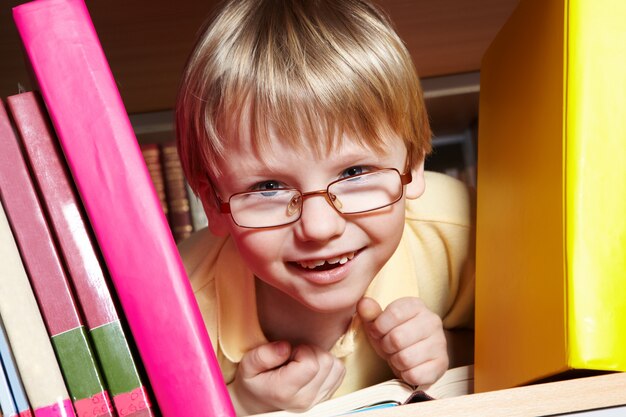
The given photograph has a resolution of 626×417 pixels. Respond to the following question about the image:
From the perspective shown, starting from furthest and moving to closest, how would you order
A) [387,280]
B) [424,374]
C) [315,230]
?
[387,280] < [424,374] < [315,230]

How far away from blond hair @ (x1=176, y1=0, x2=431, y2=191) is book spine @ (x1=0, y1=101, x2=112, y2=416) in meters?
0.19

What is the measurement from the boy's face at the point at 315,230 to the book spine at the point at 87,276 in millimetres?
167

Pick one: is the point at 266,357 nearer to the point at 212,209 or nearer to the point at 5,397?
the point at 212,209

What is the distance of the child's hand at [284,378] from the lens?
0.77 meters

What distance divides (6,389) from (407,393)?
40 centimetres

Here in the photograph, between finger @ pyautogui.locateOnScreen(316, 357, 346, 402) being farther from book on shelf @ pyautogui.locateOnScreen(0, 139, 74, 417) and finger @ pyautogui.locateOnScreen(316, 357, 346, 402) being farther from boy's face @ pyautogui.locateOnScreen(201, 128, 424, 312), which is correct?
book on shelf @ pyautogui.locateOnScreen(0, 139, 74, 417)

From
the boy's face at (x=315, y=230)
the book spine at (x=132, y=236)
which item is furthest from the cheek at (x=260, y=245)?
the book spine at (x=132, y=236)

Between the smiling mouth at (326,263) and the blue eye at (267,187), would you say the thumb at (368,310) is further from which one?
the blue eye at (267,187)

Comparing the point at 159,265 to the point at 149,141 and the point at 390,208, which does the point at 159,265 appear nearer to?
the point at 390,208

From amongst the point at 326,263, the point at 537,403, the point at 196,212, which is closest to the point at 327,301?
the point at 326,263

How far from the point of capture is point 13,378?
557 mm

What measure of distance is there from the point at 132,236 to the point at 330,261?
0.72 ft

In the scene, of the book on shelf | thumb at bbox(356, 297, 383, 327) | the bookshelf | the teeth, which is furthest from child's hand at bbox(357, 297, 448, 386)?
the book on shelf

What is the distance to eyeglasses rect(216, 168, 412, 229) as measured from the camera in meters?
0.66
